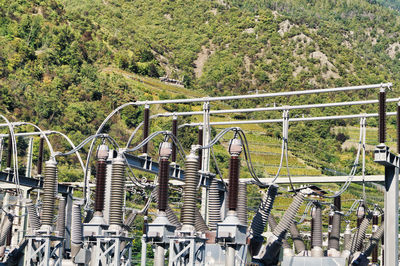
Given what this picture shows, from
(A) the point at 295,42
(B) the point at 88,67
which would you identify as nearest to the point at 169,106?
(B) the point at 88,67

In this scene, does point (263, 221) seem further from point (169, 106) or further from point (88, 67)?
point (88, 67)

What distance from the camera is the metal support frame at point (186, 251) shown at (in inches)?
824

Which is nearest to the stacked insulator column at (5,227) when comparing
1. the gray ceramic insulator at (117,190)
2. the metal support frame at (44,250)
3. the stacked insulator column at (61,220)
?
the stacked insulator column at (61,220)

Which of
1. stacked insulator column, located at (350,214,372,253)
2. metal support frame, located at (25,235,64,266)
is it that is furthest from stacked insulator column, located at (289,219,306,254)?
metal support frame, located at (25,235,64,266)

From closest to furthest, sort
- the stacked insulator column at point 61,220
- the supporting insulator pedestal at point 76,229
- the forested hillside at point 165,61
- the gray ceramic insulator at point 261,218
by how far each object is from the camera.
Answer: the gray ceramic insulator at point 261,218
the stacked insulator column at point 61,220
the supporting insulator pedestal at point 76,229
the forested hillside at point 165,61

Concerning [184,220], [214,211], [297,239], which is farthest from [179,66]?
[184,220]

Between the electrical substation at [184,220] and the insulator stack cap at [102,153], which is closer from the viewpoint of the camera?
the electrical substation at [184,220]

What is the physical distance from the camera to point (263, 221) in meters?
24.7

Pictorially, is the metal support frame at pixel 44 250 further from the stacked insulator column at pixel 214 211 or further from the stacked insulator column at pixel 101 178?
the stacked insulator column at pixel 214 211

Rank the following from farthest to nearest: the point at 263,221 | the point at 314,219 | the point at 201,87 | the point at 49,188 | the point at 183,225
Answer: the point at 201,87, the point at 314,219, the point at 263,221, the point at 49,188, the point at 183,225

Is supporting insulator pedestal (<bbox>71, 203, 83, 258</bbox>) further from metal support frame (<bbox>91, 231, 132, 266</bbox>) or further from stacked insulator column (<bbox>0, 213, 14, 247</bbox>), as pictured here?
metal support frame (<bbox>91, 231, 132, 266</bbox>)

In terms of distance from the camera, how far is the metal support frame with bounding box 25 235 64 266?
2323 centimetres

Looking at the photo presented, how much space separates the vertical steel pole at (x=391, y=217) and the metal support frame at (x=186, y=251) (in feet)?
19.5

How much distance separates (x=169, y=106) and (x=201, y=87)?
50.7m
